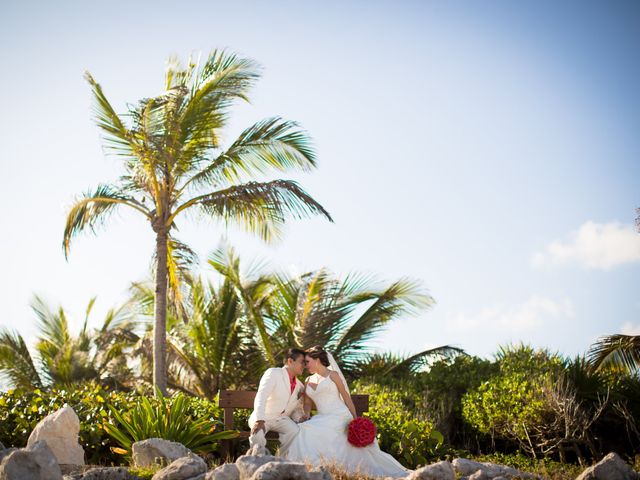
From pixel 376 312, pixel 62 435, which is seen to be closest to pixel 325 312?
pixel 376 312

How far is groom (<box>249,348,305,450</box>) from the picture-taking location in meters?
7.54

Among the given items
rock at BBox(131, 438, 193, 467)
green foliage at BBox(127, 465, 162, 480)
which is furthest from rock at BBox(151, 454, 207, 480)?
rock at BBox(131, 438, 193, 467)

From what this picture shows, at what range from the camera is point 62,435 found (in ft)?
24.9

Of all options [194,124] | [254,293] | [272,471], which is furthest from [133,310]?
[272,471]

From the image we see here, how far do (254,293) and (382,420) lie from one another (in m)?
6.50

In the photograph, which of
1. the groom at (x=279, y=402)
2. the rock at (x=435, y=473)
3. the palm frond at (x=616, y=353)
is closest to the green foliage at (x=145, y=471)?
the groom at (x=279, y=402)

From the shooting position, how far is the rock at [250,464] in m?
5.32

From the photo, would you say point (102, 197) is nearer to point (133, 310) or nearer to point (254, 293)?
point (254, 293)

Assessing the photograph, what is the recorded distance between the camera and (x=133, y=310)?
22.2 m

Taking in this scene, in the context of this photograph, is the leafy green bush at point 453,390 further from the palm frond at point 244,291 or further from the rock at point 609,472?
the rock at point 609,472

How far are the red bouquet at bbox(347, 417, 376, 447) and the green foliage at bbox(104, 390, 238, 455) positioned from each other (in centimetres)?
166

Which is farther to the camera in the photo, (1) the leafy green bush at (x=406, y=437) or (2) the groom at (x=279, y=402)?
(1) the leafy green bush at (x=406, y=437)

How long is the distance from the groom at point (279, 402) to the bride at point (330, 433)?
11 cm

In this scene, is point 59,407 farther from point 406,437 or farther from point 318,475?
point 318,475
